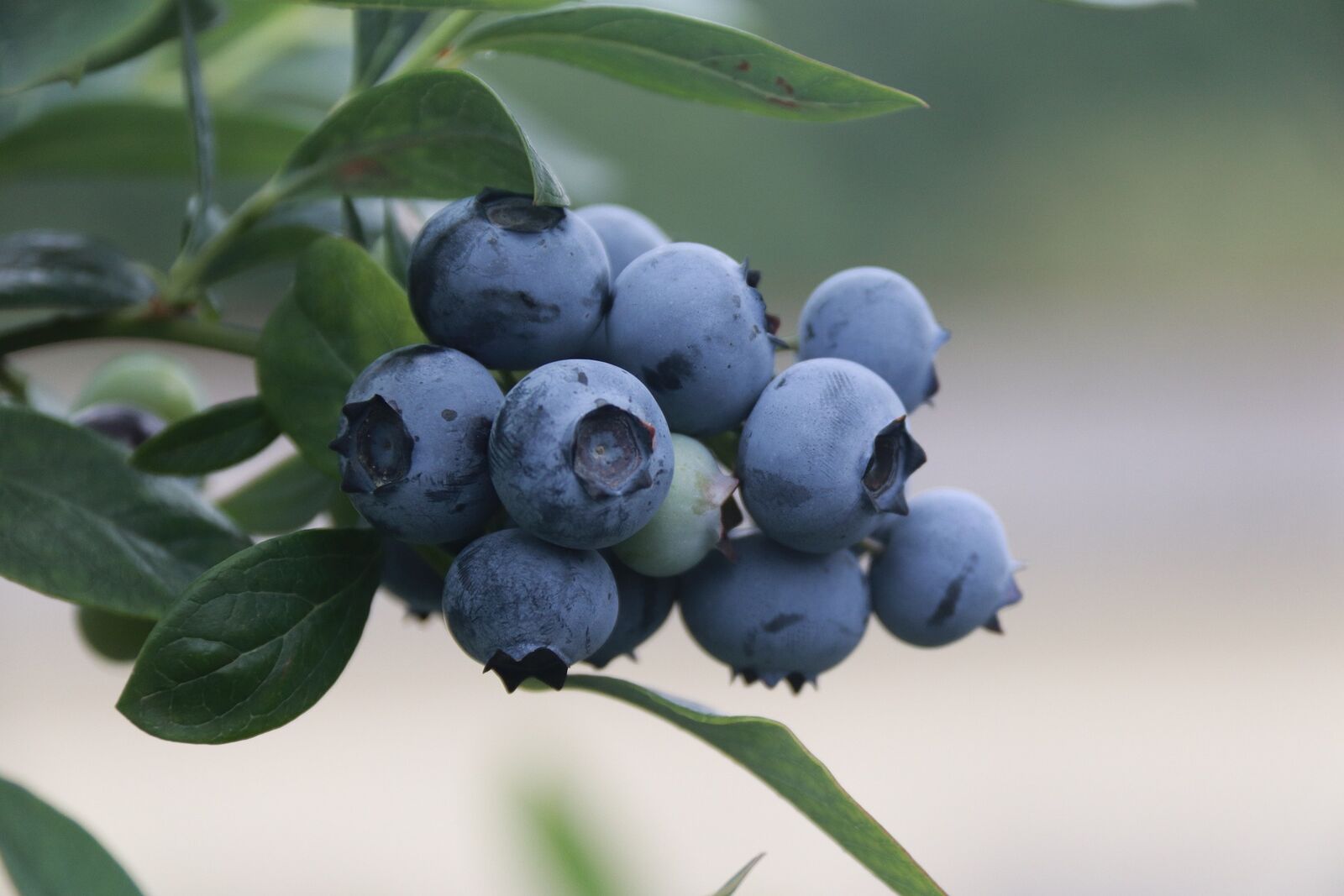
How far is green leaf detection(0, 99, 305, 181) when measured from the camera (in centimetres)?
68

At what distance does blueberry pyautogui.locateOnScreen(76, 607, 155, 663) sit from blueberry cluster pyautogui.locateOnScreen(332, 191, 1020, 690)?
171 mm

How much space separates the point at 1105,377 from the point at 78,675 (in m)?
4.28

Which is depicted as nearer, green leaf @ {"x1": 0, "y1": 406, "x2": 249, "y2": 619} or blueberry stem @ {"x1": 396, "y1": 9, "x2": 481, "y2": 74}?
green leaf @ {"x1": 0, "y1": 406, "x2": 249, "y2": 619}

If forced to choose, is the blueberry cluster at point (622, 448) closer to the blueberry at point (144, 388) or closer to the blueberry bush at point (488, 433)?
the blueberry bush at point (488, 433)

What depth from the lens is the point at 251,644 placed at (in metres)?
0.40

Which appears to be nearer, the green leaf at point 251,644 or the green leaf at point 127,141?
the green leaf at point 251,644

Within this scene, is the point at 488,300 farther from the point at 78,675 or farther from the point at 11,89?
the point at 78,675

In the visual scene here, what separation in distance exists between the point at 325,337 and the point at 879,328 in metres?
0.21

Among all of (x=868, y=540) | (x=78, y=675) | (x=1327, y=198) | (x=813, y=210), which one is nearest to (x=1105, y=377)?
(x=813, y=210)

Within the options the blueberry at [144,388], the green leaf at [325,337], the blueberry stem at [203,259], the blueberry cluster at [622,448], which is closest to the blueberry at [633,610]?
the blueberry cluster at [622,448]

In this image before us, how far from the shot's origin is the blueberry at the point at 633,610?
18.0 inches

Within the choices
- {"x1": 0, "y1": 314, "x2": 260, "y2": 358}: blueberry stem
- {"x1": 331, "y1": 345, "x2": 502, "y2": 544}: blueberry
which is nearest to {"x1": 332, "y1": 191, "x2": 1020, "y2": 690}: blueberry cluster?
{"x1": 331, "y1": 345, "x2": 502, "y2": 544}: blueberry

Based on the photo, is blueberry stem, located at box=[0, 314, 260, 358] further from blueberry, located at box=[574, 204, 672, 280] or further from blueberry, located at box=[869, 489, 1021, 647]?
blueberry, located at box=[869, 489, 1021, 647]

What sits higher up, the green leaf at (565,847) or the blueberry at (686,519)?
the blueberry at (686,519)
